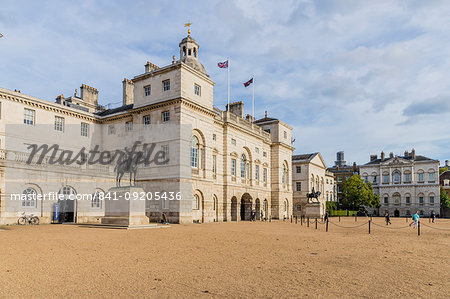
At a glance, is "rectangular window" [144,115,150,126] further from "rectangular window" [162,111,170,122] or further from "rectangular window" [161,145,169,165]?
"rectangular window" [161,145,169,165]

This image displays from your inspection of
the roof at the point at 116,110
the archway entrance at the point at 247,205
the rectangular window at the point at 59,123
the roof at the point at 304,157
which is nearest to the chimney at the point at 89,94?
the roof at the point at 116,110

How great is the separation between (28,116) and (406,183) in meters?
85.8

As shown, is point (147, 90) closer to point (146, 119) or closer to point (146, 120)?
point (146, 119)

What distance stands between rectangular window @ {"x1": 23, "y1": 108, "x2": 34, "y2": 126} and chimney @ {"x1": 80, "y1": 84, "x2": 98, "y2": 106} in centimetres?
1282

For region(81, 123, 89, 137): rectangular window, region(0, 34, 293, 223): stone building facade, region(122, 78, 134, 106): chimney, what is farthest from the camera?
region(122, 78, 134, 106): chimney

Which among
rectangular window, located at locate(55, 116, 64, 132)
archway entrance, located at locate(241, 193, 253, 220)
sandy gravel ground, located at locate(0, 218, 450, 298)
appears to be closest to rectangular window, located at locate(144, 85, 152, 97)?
rectangular window, located at locate(55, 116, 64, 132)

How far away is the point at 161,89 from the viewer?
115ft

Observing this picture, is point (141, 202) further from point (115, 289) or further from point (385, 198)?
point (385, 198)

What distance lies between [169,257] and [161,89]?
83.1 feet

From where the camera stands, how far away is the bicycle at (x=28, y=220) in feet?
88.7

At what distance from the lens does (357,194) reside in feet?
266

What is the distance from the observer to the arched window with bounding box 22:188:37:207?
2773cm

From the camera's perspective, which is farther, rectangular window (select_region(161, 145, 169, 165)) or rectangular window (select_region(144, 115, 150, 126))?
rectangular window (select_region(144, 115, 150, 126))

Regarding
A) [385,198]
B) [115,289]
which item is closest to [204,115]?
[115,289]
